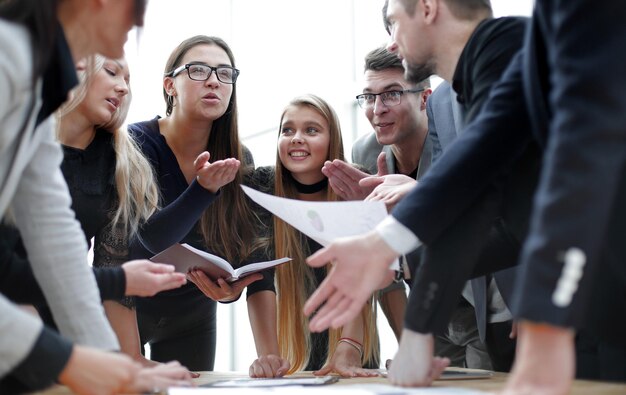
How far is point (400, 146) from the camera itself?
96.5 inches

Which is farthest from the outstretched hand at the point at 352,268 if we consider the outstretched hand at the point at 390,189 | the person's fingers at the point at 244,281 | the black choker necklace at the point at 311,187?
the black choker necklace at the point at 311,187

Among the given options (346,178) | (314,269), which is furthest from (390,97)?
(314,269)

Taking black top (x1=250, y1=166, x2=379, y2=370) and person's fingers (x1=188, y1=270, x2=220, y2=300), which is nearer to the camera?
person's fingers (x1=188, y1=270, x2=220, y2=300)

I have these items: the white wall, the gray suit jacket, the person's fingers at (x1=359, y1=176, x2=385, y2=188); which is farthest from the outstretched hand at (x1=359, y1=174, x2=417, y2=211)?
the white wall

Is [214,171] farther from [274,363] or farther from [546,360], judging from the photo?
[546,360]

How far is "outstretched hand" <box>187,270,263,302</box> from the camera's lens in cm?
192

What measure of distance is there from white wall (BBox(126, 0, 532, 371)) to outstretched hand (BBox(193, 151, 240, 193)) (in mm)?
2147

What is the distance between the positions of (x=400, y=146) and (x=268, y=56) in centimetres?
352

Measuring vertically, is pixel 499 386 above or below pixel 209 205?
below

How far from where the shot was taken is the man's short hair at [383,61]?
254cm

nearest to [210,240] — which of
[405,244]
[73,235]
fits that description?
[73,235]

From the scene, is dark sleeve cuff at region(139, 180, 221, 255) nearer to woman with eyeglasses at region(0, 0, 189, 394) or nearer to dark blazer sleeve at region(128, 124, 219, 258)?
dark blazer sleeve at region(128, 124, 219, 258)

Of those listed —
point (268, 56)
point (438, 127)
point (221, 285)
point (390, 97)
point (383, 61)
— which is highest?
point (268, 56)

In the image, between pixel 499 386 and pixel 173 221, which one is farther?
pixel 173 221
